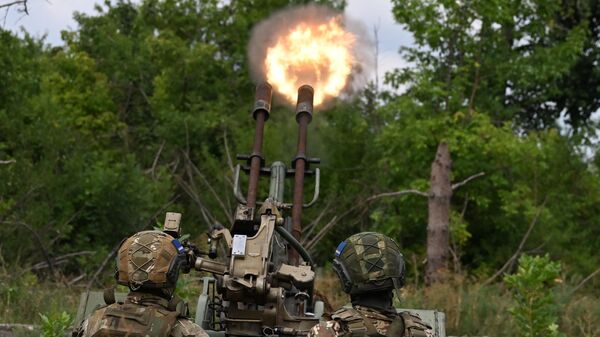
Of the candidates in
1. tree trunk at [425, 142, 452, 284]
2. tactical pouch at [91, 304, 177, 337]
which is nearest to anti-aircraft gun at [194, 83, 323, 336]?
tactical pouch at [91, 304, 177, 337]

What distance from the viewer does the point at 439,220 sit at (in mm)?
13156

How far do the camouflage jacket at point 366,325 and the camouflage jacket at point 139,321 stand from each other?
82 centimetres

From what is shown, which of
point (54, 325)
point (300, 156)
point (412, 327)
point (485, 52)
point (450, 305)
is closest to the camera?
point (412, 327)

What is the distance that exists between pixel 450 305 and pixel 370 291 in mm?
6866

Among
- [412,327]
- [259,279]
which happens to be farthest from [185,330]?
[259,279]

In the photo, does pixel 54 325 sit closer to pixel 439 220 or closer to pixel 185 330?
pixel 185 330

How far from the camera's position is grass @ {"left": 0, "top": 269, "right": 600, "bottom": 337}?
10172 millimetres

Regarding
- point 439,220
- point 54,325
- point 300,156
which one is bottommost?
point 54,325

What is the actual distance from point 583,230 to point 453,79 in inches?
182

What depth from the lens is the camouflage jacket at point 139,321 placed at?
4.49 m

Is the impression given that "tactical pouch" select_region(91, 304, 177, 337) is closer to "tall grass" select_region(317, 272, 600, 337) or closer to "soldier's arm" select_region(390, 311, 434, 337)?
"soldier's arm" select_region(390, 311, 434, 337)

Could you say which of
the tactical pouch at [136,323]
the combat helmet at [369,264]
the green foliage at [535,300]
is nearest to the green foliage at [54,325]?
the tactical pouch at [136,323]

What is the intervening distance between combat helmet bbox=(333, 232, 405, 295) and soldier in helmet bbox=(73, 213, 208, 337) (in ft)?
2.98

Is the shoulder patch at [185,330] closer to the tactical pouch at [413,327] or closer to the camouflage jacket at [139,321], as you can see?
the camouflage jacket at [139,321]
